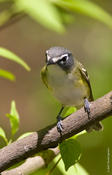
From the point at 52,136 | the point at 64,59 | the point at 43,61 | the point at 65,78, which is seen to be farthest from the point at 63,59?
the point at 43,61

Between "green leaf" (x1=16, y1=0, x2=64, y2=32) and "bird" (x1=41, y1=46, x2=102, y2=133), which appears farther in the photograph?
"bird" (x1=41, y1=46, x2=102, y2=133)

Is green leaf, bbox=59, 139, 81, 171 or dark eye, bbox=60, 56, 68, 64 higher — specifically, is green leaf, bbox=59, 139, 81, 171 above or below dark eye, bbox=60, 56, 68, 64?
above

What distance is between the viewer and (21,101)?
8.46m

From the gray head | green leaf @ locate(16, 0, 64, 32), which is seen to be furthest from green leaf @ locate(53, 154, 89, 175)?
the gray head

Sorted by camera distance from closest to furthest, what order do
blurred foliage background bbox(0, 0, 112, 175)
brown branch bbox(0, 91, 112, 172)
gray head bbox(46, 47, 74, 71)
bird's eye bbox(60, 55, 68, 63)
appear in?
brown branch bbox(0, 91, 112, 172)
blurred foliage background bbox(0, 0, 112, 175)
gray head bbox(46, 47, 74, 71)
bird's eye bbox(60, 55, 68, 63)

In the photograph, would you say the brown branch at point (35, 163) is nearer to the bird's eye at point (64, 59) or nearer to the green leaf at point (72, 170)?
the green leaf at point (72, 170)

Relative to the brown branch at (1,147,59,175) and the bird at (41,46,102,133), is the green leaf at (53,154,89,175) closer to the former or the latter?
the brown branch at (1,147,59,175)

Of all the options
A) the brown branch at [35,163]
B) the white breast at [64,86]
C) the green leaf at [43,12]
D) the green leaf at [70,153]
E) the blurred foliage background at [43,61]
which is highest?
the green leaf at [43,12]

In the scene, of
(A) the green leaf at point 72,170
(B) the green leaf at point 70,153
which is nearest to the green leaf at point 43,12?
(B) the green leaf at point 70,153

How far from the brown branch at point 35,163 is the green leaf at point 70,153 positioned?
0.27 m

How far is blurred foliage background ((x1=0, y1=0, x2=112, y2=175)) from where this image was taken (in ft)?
9.96

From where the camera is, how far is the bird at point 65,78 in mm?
3564

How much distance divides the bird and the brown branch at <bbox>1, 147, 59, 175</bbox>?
35.4 inches

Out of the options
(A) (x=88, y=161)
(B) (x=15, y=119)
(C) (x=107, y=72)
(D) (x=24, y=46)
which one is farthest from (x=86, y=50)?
(B) (x=15, y=119)
